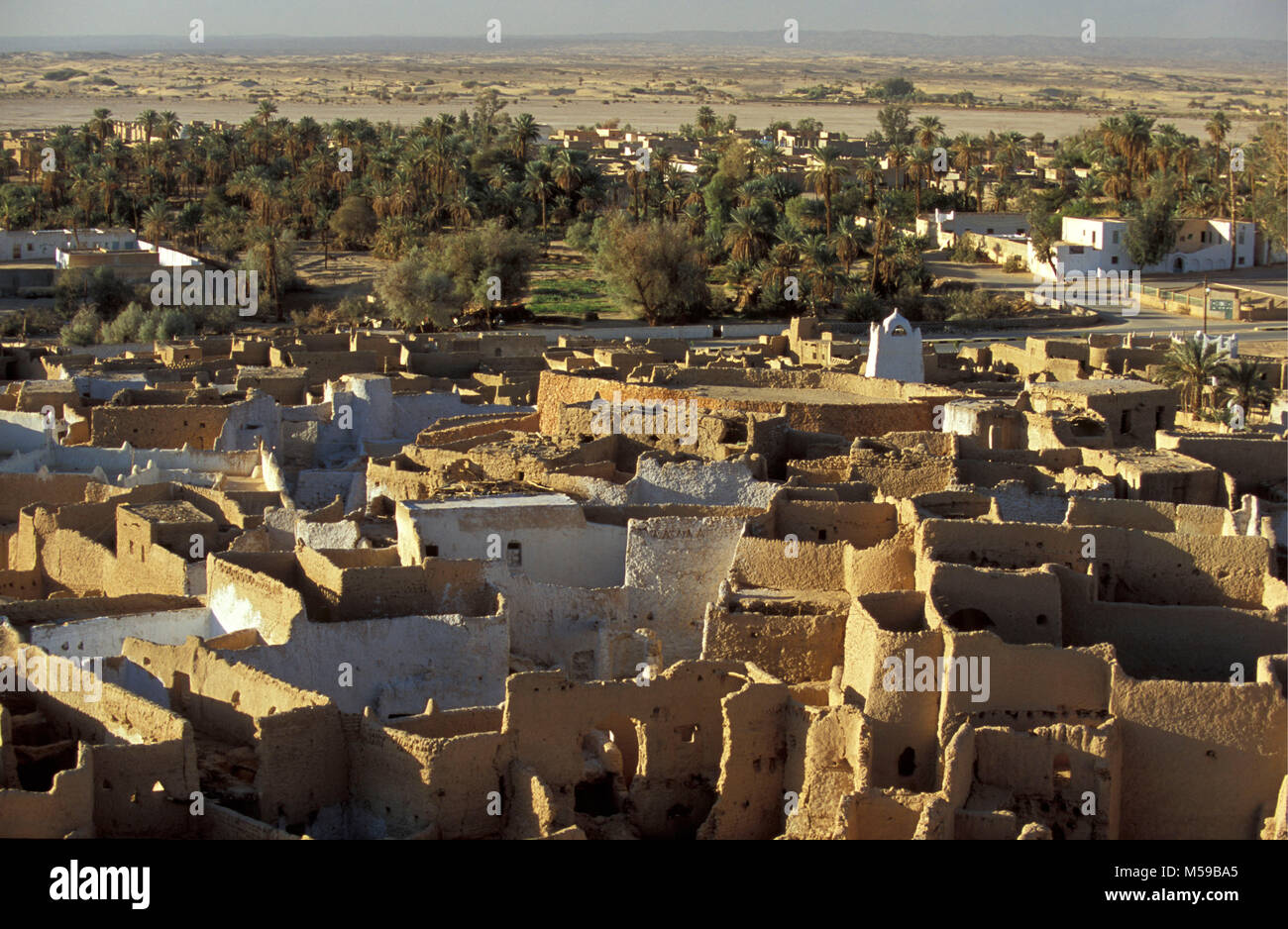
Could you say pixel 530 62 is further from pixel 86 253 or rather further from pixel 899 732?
pixel 899 732

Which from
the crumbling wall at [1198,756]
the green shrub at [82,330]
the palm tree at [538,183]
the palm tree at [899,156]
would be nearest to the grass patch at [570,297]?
the palm tree at [538,183]

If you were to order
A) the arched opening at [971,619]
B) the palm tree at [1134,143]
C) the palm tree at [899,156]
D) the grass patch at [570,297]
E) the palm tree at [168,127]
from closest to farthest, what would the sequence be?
the arched opening at [971,619] → the grass patch at [570,297] → the palm tree at [1134,143] → the palm tree at [899,156] → the palm tree at [168,127]

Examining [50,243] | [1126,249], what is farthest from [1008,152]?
[50,243]

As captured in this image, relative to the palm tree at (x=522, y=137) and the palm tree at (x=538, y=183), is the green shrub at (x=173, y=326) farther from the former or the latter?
the palm tree at (x=522, y=137)

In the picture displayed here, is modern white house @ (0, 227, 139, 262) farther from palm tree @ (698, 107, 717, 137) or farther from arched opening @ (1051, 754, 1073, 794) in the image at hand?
arched opening @ (1051, 754, 1073, 794)

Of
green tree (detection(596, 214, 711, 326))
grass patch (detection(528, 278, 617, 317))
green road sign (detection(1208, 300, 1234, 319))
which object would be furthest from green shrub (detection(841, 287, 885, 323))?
green road sign (detection(1208, 300, 1234, 319))

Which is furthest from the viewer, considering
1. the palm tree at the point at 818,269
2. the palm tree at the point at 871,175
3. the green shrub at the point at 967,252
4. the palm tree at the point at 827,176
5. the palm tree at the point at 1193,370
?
the palm tree at the point at 871,175

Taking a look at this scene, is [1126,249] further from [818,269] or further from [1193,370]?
[1193,370]
